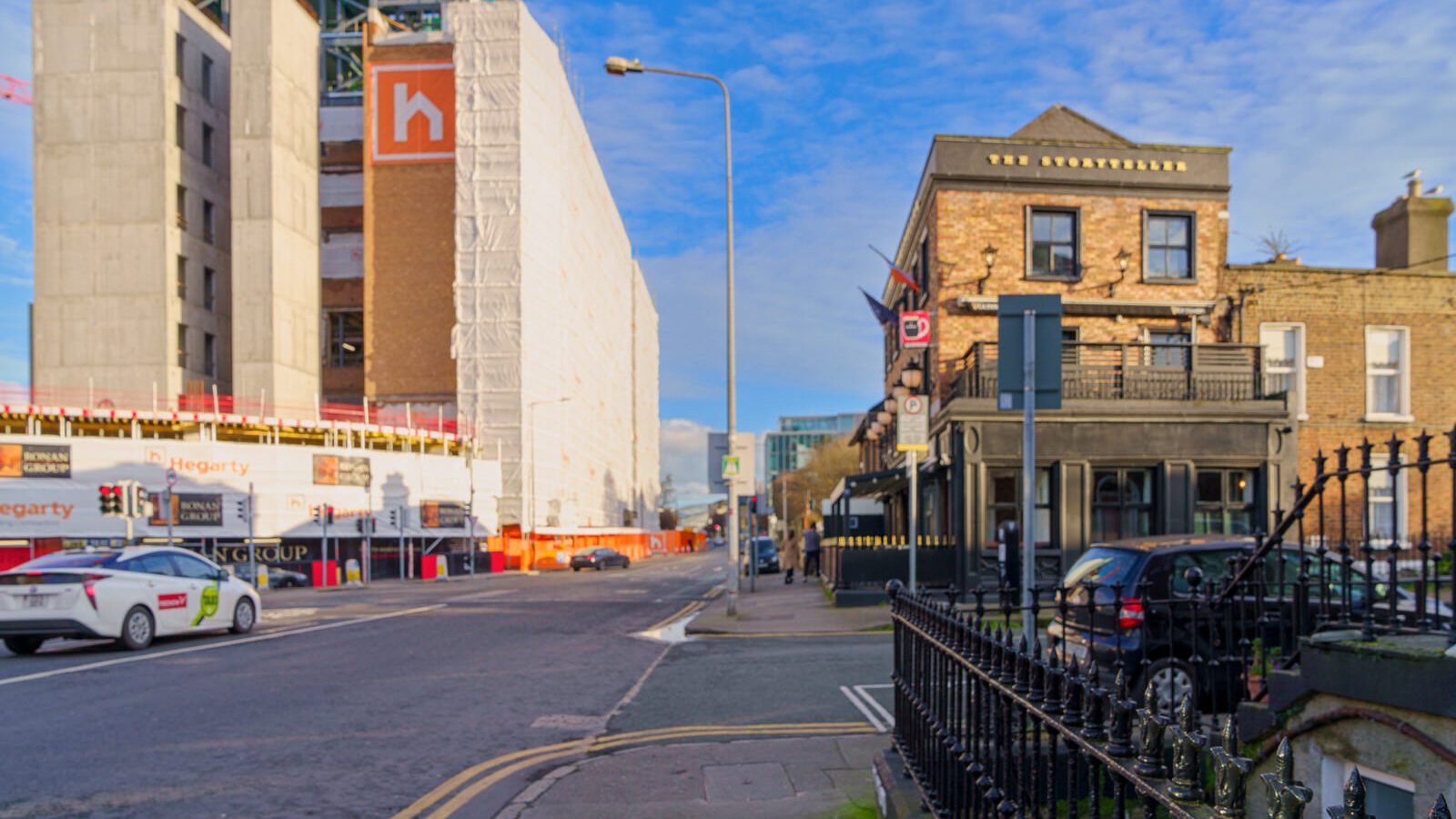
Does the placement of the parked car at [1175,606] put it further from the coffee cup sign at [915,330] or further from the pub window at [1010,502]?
the pub window at [1010,502]

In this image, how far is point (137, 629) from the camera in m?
14.1

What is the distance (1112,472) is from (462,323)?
39.8 m

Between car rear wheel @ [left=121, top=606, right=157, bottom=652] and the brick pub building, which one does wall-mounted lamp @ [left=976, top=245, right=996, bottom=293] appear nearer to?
the brick pub building

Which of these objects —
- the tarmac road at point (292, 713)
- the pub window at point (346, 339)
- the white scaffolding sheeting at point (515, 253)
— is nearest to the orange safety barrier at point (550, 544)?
the white scaffolding sheeting at point (515, 253)

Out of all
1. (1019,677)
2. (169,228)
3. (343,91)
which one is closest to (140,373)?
(169,228)

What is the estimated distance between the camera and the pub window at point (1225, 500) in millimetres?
21641

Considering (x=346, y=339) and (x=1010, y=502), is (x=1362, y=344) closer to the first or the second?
(x=1010, y=502)

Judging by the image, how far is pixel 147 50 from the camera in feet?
172

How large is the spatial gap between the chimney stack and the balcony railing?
4947mm

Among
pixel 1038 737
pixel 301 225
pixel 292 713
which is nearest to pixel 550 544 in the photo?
pixel 301 225

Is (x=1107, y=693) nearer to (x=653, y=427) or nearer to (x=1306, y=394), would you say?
(x=1306, y=394)

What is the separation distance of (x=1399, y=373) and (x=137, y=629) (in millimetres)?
25430

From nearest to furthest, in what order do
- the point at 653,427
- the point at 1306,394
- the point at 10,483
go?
1. the point at 1306,394
2. the point at 10,483
3. the point at 653,427

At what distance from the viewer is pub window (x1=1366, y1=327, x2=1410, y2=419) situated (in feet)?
75.2
